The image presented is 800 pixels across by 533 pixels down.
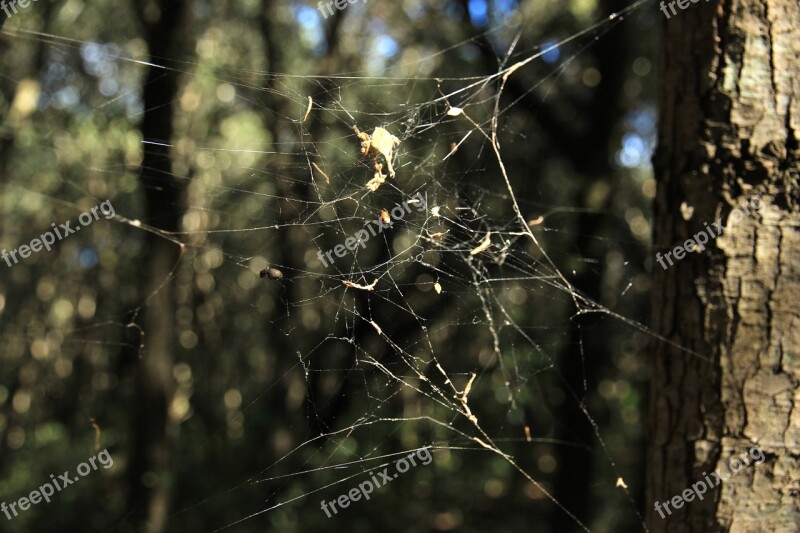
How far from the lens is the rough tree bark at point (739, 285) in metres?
1.65

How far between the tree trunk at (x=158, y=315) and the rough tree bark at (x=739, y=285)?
335 centimetres

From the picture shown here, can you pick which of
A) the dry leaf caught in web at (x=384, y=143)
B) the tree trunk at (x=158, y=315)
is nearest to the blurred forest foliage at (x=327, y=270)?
the tree trunk at (x=158, y=315)

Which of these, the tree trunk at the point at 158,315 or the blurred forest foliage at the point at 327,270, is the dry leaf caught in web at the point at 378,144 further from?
the tree trunk at the point at 158,315

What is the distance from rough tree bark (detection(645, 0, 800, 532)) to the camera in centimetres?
165

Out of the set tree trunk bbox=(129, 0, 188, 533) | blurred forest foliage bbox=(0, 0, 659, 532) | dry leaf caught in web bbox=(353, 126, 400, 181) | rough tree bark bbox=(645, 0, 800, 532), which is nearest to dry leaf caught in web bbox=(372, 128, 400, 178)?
dry leaf caught in web bbox=(353, 126, 400, 181)

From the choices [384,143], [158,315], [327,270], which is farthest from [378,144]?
[158,315]

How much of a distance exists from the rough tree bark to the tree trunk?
3350 mm

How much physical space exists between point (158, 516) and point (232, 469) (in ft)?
17.8

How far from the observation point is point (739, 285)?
1.69 meters

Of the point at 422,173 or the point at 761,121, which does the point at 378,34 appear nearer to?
the point at 422,173

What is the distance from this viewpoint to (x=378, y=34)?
988cm

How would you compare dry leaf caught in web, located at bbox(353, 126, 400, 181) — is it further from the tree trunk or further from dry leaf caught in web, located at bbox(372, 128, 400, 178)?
the tree trunk

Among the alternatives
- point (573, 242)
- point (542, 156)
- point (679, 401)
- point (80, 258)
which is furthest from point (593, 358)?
point (80, 258)

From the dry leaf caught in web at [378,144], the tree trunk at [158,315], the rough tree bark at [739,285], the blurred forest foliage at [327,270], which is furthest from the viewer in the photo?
the tree trunk at [158,315]
